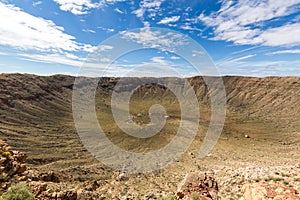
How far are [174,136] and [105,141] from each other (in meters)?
19.4

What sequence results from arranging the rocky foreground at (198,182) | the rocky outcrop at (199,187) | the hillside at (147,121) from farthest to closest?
the hillside at (147,121) < the rocky outcrop at (199,187) < the rocky foreground at (198,182)

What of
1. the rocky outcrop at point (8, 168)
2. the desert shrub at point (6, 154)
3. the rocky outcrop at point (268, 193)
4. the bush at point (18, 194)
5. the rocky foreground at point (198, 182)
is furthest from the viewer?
the desert shrub at point (6, 154)

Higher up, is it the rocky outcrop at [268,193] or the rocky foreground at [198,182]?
the rocky outcrop at [268,193]

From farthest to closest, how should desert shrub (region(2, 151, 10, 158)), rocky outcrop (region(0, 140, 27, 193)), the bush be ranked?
desert shrub (region(2, 151, 10, 158)) → rocky outcrop (region(0, 140, 27, 193)) → the bush

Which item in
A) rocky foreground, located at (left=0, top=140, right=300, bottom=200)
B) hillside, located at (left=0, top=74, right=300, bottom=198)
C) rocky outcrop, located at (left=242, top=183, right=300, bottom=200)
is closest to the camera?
rocky outcrop, located at (left=242, top=183, right=300, bottom=200)

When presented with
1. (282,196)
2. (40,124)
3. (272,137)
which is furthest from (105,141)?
(282,196)

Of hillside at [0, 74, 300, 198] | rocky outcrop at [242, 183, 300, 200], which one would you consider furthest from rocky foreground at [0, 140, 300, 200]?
hillside at [0, 74, 300, 198]

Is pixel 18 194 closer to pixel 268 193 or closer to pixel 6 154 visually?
pixel 6 154

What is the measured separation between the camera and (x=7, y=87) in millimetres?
95812

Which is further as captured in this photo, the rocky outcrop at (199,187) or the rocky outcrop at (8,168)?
the rocky outcrop at (199,187)

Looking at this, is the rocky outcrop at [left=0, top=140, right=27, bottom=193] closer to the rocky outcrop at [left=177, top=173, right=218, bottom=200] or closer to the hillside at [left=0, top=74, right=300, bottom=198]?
the rocky outcrop at [left=177, top=173, right=218, bottom=200]

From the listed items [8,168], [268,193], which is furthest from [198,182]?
[8,168]

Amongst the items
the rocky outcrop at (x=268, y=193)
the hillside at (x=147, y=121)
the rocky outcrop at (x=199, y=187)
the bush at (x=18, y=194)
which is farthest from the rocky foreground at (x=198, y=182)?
the hillside at (x=147, y=121)

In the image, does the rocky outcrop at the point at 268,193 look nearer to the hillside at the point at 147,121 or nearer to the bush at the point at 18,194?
the bush at the point at 18,194
